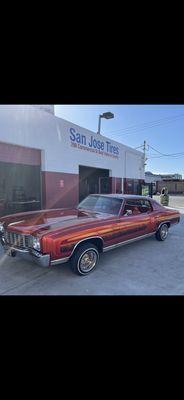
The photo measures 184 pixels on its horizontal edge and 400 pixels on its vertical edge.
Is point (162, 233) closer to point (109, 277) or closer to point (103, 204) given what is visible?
point (103, 204)

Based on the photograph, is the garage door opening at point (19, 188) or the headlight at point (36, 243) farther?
the garage door opening at point (19, 188)

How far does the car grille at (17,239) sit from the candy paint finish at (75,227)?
0.28ft

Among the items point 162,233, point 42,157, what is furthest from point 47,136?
point 162,233

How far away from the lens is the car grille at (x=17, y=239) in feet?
11.1

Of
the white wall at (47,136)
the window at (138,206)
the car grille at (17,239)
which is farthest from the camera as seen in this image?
the white wall at (47,136)

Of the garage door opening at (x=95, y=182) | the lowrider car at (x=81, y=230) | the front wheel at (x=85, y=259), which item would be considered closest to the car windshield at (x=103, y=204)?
the lowrider car at (x=81, y=230)

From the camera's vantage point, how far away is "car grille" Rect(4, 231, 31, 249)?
3395mm

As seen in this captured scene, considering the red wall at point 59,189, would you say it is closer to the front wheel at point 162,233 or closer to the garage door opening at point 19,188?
the garage door opening at point 19,188

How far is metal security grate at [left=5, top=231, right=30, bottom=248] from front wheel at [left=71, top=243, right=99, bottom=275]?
2.66 feet

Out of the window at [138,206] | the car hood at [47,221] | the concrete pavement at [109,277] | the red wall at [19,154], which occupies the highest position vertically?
the red wall at [19,154]

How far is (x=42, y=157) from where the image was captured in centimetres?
832
